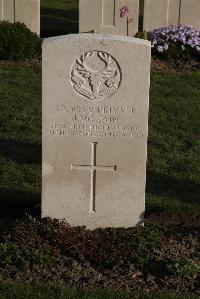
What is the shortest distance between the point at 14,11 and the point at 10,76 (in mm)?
3739

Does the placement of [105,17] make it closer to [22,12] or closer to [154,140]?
[22,12]

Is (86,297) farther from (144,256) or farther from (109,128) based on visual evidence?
(109,128)

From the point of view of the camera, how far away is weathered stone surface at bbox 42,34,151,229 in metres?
6.23

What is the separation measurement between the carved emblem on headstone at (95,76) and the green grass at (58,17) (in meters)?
11.6

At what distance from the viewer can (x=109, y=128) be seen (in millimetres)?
6434

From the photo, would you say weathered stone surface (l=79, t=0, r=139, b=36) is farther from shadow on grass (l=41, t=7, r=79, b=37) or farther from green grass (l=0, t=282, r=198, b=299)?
green grass (l=0, t=282, r=198, b=299)

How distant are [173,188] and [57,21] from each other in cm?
1272

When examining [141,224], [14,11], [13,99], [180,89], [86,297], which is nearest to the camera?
[86,297]

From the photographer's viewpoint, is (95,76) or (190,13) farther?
(190,13)

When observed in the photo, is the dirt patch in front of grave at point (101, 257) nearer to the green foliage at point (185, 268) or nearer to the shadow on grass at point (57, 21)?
the green foliage at point (185, 268)

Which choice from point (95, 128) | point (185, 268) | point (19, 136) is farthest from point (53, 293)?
point (19, 136)

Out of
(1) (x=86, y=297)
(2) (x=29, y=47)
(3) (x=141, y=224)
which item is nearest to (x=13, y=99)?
(2) (x=29, y=47)

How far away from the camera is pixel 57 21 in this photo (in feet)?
66.0

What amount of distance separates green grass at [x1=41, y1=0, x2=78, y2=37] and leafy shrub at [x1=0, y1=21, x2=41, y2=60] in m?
4.49
